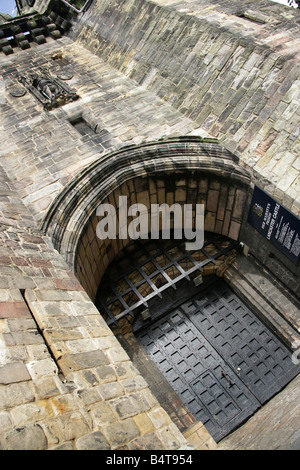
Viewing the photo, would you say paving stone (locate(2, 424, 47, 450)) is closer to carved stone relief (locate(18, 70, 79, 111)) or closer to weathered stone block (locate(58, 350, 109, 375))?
weathered stone block (locate(58, 350, 109, 375))

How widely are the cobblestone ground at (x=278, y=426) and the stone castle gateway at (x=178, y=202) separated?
0.23 ft

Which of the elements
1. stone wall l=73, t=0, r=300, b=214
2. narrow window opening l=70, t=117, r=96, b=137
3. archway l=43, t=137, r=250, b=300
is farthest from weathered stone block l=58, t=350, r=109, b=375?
narrow window opening l=70, t=117, r=96, b=137

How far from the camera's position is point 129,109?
24.6ft

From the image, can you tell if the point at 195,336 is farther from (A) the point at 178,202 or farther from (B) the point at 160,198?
(B) the point at 160,198

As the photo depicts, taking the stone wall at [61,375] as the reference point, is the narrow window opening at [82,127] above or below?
above

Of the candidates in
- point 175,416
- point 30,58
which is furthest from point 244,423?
point 30,58

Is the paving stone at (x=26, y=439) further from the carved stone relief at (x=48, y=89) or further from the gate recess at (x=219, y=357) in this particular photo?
the carved stone relief at (x=48, y=89)

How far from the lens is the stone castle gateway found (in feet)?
17.7

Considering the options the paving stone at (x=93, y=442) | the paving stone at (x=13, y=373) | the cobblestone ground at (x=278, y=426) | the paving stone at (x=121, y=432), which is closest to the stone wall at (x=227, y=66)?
the cobblestone ground at (x=278, y=426)

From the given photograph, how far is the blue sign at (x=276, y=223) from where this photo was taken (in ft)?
18.4

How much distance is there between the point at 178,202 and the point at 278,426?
4066 millimetres

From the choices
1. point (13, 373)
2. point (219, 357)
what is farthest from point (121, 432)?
point (219, 357)

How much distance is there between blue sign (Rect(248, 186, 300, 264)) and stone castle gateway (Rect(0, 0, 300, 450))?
0.02m

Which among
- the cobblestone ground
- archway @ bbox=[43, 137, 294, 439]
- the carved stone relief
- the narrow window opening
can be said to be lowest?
the cobblestone ground
